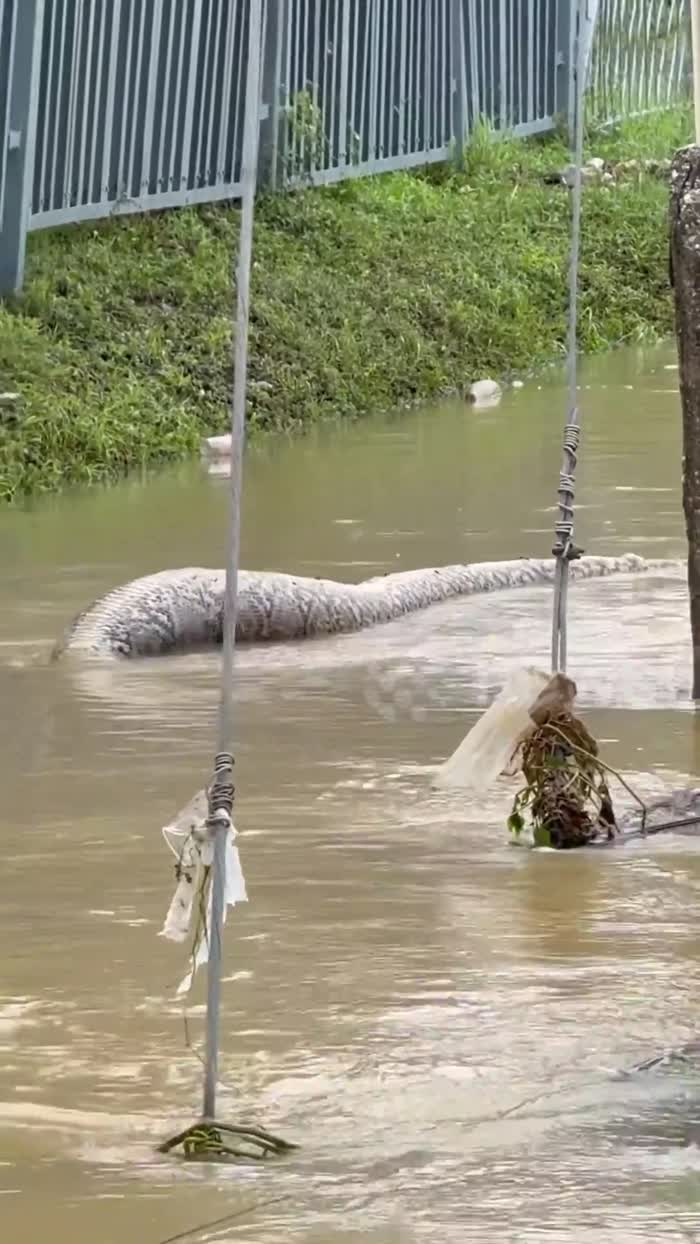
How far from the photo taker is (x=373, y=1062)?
3.84 metres

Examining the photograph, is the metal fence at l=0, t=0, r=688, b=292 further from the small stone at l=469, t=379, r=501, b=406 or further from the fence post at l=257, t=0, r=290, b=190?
the small stone at l=469, t=379, r=501, b=406

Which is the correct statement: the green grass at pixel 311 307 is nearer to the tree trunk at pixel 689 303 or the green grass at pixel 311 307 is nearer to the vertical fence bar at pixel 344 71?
the vertical fence bar at pixel 344 71

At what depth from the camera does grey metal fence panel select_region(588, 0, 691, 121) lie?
2244cm

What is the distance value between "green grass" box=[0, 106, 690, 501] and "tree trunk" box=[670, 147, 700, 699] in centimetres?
536

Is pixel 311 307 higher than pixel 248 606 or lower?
higher

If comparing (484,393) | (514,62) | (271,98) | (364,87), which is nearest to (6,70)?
(271,98)

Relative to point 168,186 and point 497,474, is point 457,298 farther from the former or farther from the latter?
point 497,474

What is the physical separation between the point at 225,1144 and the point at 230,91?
13407mm

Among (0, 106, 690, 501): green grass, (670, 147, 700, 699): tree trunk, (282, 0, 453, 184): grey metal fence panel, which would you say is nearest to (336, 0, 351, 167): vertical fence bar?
(282, 0, 453, 184): grey metal fence panel

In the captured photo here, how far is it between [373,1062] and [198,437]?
9.14 meters

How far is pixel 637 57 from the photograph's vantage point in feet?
76.2

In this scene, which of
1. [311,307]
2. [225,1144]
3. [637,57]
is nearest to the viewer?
[225,1144]

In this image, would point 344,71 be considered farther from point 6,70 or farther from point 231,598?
point 231,598

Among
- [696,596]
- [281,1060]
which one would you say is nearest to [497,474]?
[696,596]
